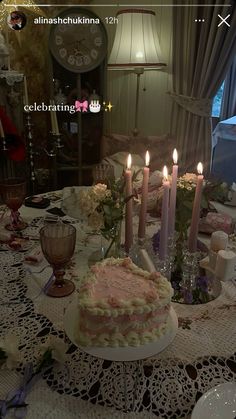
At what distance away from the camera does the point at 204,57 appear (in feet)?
8.59

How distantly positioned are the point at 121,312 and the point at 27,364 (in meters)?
0.22

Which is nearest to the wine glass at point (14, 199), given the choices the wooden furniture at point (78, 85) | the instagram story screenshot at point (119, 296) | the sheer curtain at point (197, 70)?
the instagram story screenshot at point (119, 296)

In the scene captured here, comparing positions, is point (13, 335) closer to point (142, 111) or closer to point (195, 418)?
point (195, 418)

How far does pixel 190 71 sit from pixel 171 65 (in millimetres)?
254

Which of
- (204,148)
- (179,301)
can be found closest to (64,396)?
(179,301)

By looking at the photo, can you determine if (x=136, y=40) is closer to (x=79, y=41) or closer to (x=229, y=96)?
(x=79, y=41)

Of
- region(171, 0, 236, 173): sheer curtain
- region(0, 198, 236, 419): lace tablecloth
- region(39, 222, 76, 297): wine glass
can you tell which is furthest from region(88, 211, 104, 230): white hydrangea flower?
region(171, 0, 236, 173): sheer curtain

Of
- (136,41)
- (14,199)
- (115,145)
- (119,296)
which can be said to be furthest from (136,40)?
(119,296)

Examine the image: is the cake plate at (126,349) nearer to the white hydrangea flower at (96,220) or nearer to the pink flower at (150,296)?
the pink flower at (150,296)

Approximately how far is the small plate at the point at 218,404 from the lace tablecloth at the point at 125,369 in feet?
0.11

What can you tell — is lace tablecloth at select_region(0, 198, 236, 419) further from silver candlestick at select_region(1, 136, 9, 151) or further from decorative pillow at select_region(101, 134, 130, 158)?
decorative pillow at select_region(101, 134, 130, 158)

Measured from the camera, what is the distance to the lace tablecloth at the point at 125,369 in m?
0.62

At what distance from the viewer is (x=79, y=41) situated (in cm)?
268

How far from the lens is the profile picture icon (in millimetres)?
2527
